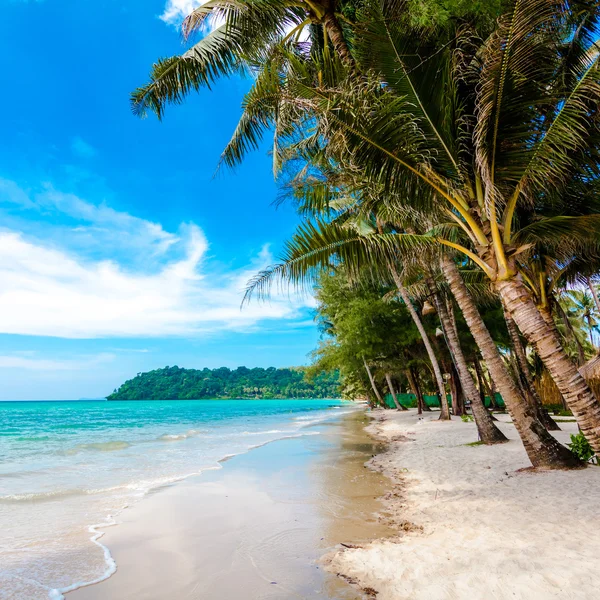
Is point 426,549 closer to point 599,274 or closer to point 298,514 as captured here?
point 298,514

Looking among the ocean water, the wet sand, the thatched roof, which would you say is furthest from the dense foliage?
the wet sand

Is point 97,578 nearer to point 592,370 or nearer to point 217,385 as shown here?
point 592,370

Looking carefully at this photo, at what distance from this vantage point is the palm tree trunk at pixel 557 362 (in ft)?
13.9

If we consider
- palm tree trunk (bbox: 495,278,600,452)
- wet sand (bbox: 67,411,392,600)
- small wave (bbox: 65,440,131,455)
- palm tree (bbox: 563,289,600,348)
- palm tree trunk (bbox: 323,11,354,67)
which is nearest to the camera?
wet sand (bbox: 67,411,392,600)

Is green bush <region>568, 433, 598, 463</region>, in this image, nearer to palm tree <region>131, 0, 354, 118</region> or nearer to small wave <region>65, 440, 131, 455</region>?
palm tree <region>131, 0, 354, 118</region>

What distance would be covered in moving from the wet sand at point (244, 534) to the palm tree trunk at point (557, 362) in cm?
256

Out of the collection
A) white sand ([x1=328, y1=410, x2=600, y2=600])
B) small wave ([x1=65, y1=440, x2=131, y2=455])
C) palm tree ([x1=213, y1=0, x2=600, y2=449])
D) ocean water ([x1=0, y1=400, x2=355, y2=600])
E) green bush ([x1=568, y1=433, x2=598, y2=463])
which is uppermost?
palm tree ([x1=213, y1=0, x2=600, y2=449])

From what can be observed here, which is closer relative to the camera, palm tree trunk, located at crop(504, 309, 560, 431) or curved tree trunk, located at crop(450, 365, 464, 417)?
palm tree trunk, located at crop(504, 309, 560, 431)

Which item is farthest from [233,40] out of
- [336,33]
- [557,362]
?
[557,362]

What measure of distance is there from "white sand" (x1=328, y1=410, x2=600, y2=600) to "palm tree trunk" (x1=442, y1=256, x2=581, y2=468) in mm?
278

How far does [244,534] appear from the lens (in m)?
4.59

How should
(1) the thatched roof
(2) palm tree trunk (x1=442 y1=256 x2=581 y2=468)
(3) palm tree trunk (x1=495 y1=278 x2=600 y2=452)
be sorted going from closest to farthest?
(3) palm tree trunk (x1=495 y1=278 x2=600 y2=452), (2) palm tree trunk (x1=442 y1=256 x2=581 y2=468), (1) the thatched roof

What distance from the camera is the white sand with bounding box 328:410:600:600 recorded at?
275cm

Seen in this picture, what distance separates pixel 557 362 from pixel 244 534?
169 inches
